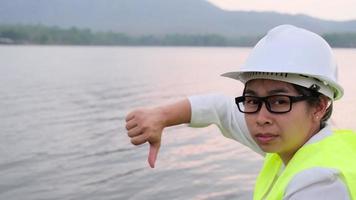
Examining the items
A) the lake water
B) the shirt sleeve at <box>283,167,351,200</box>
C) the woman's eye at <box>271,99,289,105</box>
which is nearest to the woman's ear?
the woman's eye at <box>271,99,289,105</box>

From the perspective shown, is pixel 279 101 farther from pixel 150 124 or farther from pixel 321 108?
pixel 150 124

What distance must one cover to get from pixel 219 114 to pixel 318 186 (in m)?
1.21

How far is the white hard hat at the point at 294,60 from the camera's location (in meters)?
2.37

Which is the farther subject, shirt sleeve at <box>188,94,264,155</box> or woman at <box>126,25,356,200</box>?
shirt sleeve at <box>188,94,264,155</box>

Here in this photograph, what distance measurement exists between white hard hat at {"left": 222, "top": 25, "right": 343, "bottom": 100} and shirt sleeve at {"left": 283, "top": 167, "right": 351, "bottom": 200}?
0.44 metres

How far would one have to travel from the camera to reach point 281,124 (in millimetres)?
2389

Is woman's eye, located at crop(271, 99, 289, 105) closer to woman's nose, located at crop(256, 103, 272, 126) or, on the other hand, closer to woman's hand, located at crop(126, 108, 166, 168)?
woman's nose, located at crop(256, 103, 272, 126)

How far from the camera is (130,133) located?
2793 millimetres

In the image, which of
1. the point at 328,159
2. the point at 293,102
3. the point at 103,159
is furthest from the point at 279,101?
the point at 103,159

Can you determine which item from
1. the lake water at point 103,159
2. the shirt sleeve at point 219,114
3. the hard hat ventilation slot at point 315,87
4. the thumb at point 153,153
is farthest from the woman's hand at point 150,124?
the lake water at point 103,159

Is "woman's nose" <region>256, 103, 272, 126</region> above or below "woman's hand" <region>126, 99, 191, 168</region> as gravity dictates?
above

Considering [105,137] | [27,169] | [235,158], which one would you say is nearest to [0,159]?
[27,169]

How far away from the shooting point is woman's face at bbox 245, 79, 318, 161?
2.39 metres

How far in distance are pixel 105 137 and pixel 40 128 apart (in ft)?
9.39
